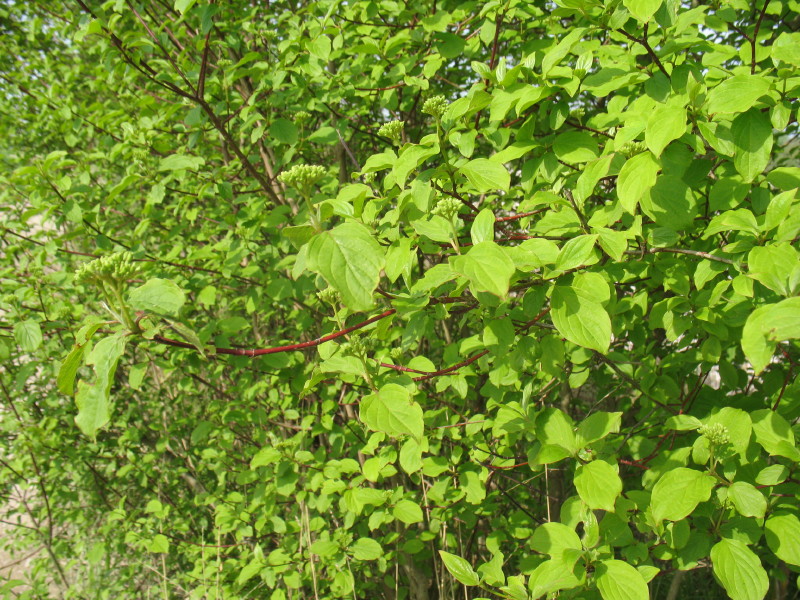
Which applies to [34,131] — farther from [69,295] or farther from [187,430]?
[187,430]

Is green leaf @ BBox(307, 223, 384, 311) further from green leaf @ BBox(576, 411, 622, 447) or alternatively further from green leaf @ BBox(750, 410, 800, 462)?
green leaf @ BBox(750, 410, 800, 462)

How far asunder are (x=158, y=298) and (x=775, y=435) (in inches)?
54.7

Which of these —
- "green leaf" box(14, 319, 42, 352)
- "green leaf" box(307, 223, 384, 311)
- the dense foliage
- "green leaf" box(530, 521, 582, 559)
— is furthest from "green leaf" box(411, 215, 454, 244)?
"green leaf" box(14, 319, 42, 352)

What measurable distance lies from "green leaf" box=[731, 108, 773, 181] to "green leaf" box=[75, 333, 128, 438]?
131 centimetres

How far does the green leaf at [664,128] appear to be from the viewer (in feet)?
2.97

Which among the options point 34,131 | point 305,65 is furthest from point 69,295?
point 305,65

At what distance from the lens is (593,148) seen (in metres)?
1.32

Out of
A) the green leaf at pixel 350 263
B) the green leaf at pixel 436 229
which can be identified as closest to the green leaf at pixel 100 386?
the green leaf at pixel 350 263

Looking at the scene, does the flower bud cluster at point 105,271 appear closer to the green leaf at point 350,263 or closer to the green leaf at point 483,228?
the green leaf at point 350,263

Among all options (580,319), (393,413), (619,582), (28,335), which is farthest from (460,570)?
(28,335)

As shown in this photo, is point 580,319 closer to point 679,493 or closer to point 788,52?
point 679,493

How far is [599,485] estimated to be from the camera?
42.2 inches

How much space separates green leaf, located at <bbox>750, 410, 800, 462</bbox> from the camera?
3.62 feet

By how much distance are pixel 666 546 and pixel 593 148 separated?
45.1 inches
